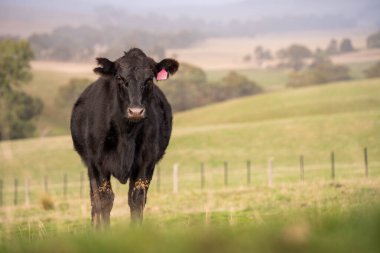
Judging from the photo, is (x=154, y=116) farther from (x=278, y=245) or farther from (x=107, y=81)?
(x=278, y=245)

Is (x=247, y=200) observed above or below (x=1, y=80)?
below

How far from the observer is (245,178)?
49.5 meters

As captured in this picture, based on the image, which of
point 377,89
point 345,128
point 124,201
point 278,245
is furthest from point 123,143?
point 377,89

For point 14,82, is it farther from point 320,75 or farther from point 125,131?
point 125,131

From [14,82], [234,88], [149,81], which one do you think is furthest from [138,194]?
[234,88]

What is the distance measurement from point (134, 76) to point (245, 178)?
3963 cm

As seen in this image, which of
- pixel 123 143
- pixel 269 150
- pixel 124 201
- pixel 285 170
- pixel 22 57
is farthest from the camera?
pixel 22 57

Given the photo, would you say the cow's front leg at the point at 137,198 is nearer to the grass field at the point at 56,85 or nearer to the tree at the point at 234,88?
the grass field at the point at 56,85

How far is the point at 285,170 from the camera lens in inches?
2095

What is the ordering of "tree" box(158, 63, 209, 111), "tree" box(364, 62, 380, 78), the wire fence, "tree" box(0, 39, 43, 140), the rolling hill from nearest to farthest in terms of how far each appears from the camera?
the wire fence
the rolling hill
"tree" box(0, 39, 43, 140)
"tree" box(158, 63, 209, 111)
"tree" box(364, 62, 380, 78)

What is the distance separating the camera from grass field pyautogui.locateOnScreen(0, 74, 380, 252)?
374 centimetres

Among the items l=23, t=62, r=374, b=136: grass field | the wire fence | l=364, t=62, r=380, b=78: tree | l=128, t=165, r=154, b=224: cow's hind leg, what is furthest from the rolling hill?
l=364, t=62, r=380, b=78: tree

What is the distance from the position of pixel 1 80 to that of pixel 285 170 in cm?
5204

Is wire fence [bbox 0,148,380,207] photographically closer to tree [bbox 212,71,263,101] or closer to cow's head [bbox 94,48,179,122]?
cow's head [bbox 94,48,179,122]
